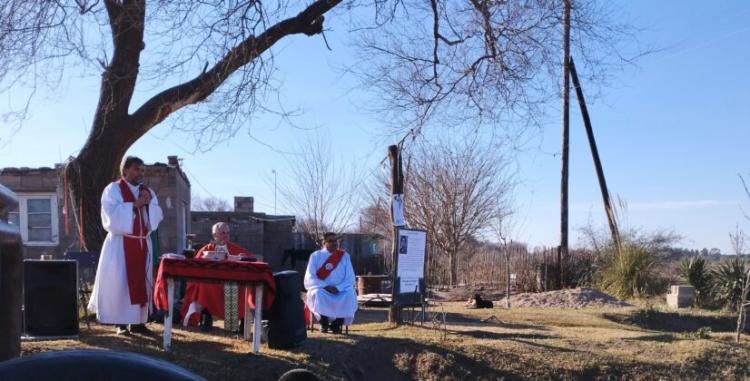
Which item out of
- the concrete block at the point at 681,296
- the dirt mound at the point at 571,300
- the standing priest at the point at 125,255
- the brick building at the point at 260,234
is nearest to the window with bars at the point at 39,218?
the brick building at the point at 260,234

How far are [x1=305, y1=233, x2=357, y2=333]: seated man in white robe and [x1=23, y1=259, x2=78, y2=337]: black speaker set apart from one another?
3.43 metres

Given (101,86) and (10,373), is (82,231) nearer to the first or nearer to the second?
(101,86)

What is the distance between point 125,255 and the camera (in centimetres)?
777

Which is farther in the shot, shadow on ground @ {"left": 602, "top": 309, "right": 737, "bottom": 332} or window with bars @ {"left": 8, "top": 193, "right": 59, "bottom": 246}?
window with bars @ {"left": 8, "top": 193, "right": 59, "bottom": 246}

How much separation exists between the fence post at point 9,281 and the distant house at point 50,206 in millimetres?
15149

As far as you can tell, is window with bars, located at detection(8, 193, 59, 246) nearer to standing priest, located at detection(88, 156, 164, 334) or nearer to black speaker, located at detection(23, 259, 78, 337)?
standing priest, located at detection(88, 156, 164, 334)

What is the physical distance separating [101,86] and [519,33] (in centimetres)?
595

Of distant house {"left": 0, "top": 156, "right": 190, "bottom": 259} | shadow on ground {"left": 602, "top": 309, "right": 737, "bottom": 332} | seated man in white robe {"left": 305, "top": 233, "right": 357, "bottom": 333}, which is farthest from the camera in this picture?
distant house {"left": 0, "top": 156, "right": 190, "bottom": 259}

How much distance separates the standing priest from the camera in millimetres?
7656

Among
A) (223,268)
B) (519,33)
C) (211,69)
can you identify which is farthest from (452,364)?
(519,33)

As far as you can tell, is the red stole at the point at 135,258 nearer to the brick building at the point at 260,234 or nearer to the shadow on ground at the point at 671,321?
the shadow on ground at the point at 671,321

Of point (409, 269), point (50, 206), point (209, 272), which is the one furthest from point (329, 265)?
point (50, 206)

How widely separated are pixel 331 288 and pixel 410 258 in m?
1.52

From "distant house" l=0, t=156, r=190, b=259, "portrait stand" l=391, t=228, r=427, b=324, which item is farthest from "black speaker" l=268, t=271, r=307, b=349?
"distant house" l=0, t=156, r=190, b=259
